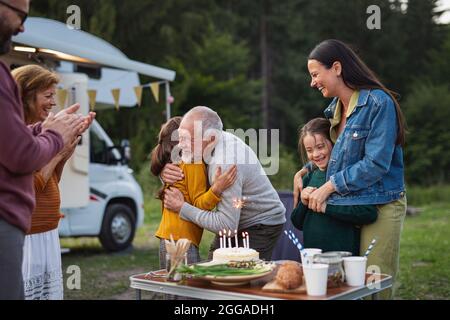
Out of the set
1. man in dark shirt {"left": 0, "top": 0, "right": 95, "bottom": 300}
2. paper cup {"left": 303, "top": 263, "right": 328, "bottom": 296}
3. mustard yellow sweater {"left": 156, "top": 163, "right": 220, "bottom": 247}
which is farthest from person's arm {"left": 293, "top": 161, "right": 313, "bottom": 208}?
man in dark shirt {"left": 0, "top": 0, "right": 95, "bottom": 300}

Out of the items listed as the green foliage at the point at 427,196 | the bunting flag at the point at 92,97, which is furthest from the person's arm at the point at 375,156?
the green foliage at the point at 427,196

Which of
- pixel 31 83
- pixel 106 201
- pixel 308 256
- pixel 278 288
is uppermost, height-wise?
pixel 31 83

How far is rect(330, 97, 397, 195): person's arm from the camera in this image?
3039 mm

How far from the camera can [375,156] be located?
3.03m

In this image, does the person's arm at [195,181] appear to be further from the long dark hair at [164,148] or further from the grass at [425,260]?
the grass at [425,260]

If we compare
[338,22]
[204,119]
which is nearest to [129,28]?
[338,22]

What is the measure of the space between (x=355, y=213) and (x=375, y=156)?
288 millimetres

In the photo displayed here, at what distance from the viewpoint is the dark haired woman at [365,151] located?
10.1 feet

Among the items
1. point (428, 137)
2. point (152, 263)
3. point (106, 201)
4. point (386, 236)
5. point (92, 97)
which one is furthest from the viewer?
point (428, 137)

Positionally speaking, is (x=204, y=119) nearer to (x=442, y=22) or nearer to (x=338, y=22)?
(x=338, y=22)

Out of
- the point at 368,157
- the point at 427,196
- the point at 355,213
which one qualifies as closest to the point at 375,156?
the point at 368,157

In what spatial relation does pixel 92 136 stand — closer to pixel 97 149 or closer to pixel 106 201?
pixel 97 149

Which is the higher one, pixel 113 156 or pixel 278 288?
pixel 113 156

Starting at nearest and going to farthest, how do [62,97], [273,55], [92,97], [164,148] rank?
[164,148] → [62,97] → [92,97] → [273,55]
